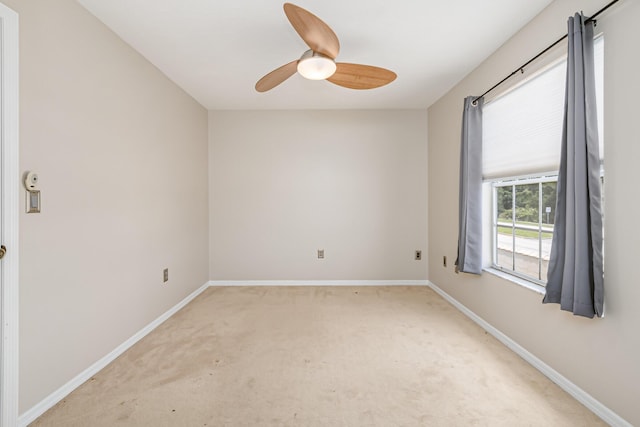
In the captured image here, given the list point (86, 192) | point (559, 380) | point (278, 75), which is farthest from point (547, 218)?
point (86, 192)

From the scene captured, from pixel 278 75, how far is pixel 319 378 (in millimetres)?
2124

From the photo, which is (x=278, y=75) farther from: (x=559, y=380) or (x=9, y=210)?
(x=559, y=380)

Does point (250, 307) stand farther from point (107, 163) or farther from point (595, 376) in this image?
point (595, 376)

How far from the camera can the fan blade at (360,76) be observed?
6.51ft

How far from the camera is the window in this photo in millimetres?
1856

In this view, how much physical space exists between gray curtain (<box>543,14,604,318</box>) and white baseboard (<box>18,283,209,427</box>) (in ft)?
9.80

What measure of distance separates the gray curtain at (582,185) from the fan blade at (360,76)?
40.1 inches

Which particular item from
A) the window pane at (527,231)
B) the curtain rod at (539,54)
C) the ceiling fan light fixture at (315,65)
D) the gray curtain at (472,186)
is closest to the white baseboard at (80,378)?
the ceiling fan light fixture at (315,65)

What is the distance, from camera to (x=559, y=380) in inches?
69.9

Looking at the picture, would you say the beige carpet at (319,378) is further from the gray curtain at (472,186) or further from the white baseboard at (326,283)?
the white baseboard at (326,283)

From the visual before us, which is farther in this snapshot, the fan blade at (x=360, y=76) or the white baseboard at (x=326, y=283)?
the white baseboard at (x=326, y=283)

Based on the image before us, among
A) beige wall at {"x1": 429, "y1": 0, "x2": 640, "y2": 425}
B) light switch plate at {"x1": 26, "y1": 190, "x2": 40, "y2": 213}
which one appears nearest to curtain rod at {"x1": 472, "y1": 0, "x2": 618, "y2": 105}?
beige wall at {"x1": 429, "y1": 0, "x2": 640, "y2": 425}

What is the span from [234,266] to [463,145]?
318 cm

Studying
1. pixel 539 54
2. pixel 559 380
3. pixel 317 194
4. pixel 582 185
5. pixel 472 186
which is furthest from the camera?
pixel 317 194
